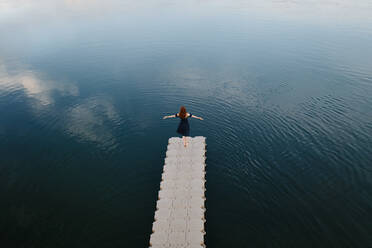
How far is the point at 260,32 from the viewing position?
69500 mm

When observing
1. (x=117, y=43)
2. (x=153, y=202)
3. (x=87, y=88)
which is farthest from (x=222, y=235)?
(x=117, y=43)

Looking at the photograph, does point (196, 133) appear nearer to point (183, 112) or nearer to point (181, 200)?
point (183, 112)

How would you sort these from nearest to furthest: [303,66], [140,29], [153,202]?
[153,202]
[303,66]
[140,29]

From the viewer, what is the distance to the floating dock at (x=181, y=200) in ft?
60.1

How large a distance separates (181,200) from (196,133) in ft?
38.3

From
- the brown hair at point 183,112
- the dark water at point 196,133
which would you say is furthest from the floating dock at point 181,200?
the brown hair at point 183,112

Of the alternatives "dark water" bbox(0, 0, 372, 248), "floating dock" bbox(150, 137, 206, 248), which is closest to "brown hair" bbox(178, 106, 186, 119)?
"floating dock" bbox(150, 137, 206, 248)

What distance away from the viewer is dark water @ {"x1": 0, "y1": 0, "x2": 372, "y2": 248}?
20797 mm

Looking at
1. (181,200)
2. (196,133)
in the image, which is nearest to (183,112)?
(196,133)

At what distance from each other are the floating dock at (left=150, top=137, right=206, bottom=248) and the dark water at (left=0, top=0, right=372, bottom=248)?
165 centimetres

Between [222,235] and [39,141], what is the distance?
24398mm

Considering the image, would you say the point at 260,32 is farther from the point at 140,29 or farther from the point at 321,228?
the point at 321,228

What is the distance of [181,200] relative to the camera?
833 inches

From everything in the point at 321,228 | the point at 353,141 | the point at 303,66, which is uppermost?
the point at 303,66
